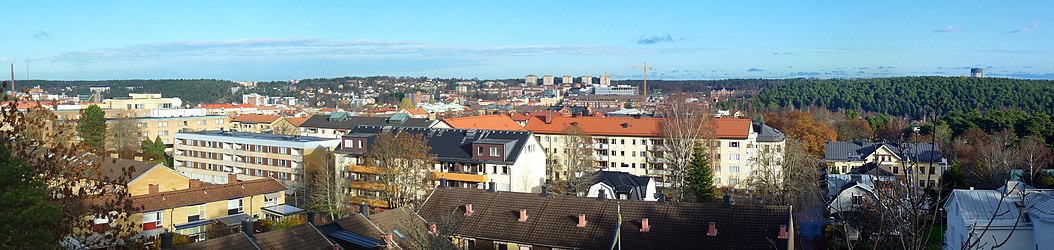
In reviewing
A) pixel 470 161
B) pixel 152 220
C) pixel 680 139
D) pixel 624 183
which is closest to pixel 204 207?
pixel 152 220

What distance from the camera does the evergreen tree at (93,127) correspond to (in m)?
55.8

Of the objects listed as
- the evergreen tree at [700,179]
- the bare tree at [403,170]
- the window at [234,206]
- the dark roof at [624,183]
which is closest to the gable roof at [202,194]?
the window at [234,206]

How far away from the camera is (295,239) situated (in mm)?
19984

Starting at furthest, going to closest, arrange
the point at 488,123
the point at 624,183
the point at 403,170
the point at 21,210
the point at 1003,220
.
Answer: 1. the point at 488,123
2. the point at 624,183
3. the point at 403,170
4. the point at 1003,220
5. the point at 21,210

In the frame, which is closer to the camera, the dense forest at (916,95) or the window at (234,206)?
the window at (234,206)

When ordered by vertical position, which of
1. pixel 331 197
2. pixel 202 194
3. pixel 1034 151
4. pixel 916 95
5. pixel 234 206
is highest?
pixel 916 95

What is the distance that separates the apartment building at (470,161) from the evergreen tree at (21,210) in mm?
25322

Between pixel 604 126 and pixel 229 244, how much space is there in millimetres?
36610

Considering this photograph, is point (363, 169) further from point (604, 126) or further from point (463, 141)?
point (604, 126)

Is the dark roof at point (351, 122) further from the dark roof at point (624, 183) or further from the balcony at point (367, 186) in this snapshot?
the dark roof at point (624, 183)

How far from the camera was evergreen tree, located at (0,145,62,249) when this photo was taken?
10109 millimetres

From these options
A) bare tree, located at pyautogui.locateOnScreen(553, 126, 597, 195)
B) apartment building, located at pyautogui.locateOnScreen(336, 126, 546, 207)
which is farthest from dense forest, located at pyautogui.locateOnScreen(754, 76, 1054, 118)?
apartment building, located at pyautogui.locateOnScreen(336, 126, 546, 207)

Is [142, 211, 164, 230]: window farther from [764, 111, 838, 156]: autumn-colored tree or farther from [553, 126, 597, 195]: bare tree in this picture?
[764, 111, 838, 156]: autumn-colored tree

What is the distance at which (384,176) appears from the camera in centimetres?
3503
